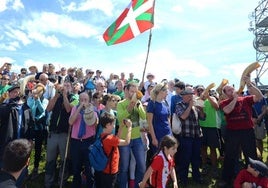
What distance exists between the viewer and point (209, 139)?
27.9ft

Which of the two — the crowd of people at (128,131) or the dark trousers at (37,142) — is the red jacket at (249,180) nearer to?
the crowd of people at (128,131)

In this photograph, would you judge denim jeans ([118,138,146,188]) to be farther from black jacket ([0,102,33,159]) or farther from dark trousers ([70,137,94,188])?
black jacket ([0,102,33,159])

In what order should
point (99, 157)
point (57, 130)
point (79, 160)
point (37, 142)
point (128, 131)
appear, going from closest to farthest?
1. point (99, 157)
2. point (128, 131)
3. point (79, 160)
4. point (57, 130)
5. point (37, 142)

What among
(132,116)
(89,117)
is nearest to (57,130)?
(89,117)

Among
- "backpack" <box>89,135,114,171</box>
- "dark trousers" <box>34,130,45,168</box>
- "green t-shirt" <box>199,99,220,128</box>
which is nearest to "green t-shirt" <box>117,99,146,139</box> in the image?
"backpack" <box>89,135,114,171</box>

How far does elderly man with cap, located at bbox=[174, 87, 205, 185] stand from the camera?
7461 millimetres

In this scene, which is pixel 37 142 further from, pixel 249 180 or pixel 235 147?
pixel 249 180

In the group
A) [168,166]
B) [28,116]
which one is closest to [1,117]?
[28,116]

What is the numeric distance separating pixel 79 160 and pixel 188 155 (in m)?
2.47

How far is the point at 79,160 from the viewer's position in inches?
258

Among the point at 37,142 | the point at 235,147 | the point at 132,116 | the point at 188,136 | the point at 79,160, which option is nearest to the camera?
the point at 79,160

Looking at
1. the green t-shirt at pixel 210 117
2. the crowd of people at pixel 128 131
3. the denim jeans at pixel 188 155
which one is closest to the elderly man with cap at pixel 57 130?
the crowd of people at pixel 128 131

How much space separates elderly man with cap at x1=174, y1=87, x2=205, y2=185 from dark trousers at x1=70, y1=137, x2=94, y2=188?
2.17 m

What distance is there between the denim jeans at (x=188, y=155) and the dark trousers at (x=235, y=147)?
644mm
